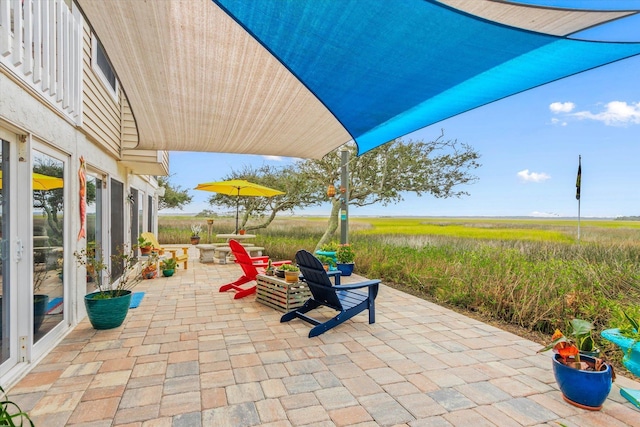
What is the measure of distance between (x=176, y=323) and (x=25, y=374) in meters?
1.43

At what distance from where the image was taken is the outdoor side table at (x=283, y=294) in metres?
4.18

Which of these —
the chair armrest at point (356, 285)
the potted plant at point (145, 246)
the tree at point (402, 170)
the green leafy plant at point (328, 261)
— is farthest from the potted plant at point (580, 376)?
the tree at point (402, 170)

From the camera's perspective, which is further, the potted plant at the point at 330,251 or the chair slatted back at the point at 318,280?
the potted plant at the point at 330,251

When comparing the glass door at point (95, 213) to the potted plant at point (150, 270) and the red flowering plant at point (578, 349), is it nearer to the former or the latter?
the potted plant at point (150, 270)

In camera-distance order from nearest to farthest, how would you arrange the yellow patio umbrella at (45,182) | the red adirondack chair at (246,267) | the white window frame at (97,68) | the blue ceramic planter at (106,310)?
the yellow patio umbrella at (45,182) < the blue ceramic planter at (106,310) < the white window frame at (97,68) < the red adirondack chair at (246,267)

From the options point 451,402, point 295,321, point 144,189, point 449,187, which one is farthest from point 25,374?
point 449,187

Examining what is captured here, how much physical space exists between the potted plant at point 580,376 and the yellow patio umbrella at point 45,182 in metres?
4.06

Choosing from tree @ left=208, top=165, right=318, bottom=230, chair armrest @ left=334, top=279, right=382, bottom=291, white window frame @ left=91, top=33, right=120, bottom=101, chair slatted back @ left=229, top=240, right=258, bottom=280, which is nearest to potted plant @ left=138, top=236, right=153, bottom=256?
chair slatted back @ left=229, top=240, right=258, bottom=280

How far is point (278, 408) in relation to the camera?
2.15 m

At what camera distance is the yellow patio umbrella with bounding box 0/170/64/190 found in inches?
110

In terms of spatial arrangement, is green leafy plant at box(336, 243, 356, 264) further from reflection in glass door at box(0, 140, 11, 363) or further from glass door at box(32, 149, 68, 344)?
reflection in glass door at box(0, 140, 11, 363)

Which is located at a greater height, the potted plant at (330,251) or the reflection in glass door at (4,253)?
the reflection in glass door at (4,253)

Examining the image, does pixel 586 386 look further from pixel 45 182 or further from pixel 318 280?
pixel 45 182

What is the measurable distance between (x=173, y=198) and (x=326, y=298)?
21603 millimetres
